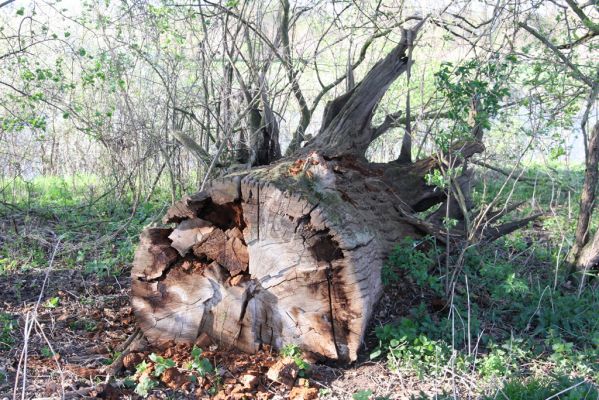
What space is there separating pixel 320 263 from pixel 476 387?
110 centimetres

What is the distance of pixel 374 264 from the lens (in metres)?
3.82

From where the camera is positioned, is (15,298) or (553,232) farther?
(553,232)

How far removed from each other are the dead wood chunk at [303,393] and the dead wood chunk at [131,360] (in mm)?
962

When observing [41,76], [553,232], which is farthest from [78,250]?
[553,232]

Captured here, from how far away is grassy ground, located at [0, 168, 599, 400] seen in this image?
131 inches

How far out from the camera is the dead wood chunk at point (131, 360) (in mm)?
3512

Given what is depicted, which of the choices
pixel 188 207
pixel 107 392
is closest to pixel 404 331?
pixel 188 207

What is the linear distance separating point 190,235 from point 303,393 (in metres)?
1.20

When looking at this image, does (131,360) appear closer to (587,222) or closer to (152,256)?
(152,256)

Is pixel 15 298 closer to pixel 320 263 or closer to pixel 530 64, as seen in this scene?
pixel 320 263

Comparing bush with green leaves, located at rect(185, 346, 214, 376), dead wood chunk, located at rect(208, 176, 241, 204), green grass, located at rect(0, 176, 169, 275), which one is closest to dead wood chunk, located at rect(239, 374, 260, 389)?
bush with green leaves, located at rect(185, 346, 214, 376)

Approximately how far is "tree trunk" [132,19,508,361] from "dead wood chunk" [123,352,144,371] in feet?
0.84

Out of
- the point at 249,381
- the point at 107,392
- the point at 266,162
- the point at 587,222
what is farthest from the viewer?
the point at 266,162

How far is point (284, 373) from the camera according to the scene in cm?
336
